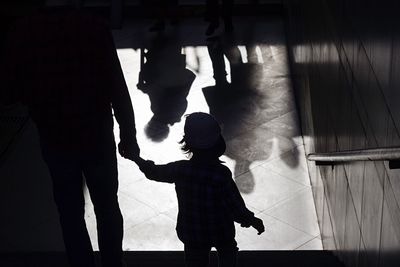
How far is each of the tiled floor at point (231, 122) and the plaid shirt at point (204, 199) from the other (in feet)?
13.2

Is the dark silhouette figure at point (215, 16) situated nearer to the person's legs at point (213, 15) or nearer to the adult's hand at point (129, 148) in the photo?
the person's legs at point (213, 15)

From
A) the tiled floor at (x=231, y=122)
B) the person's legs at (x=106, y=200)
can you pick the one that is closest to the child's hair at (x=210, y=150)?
the person's legs at (x=106, y=200)

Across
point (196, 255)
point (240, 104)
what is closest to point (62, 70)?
point (196, 255)

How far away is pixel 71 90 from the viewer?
534 centimetres

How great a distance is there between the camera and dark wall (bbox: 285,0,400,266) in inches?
208

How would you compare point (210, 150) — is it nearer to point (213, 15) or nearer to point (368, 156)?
point (368, 156)

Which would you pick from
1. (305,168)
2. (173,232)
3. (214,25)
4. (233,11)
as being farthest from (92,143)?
(233,11)

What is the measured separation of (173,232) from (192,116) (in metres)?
4.72

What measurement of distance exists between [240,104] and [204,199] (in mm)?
7325

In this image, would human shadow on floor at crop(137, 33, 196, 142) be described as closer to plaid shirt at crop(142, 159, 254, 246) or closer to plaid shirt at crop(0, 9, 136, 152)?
plaid shirt at crop(142, 159, 254, 246)

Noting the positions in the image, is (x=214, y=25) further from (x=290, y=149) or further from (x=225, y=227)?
(x=225, y=227)

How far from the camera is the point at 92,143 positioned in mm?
5543

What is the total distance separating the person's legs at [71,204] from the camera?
18.5ft

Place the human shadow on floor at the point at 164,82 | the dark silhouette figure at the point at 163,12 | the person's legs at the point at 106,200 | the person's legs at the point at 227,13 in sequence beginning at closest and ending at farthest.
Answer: the person's legs at the point at 106,200 → the human shadow on floor at the point at 164,82 → the person's legs at the point at 227,13 → the dark silhouette figure at the point at 163,12
